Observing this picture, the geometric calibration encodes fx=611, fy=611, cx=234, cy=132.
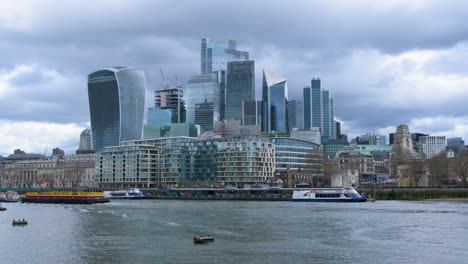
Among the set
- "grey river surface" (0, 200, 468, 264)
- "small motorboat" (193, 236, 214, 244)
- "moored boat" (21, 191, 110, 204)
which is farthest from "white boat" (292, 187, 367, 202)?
"small motorboat" (193, 236, 214, 244)

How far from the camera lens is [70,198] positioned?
185 m

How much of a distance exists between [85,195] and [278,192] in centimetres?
6122

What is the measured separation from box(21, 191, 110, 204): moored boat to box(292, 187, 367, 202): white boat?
58.3m

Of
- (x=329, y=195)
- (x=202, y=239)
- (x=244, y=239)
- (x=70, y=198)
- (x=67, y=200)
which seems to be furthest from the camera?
(x=70, y=198)

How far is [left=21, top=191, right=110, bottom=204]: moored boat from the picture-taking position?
180m

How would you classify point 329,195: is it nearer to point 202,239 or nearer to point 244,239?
point 244,239

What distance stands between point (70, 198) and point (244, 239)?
120683 mm

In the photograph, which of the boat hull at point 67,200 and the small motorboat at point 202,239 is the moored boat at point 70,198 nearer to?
the boat hull at point 67,200

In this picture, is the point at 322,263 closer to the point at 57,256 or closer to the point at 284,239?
the point at 284,239

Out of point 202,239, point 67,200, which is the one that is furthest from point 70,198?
point 202,239

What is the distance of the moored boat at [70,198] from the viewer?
179950 mm

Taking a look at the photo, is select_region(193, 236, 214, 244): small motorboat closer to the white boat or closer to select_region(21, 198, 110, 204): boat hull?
the white boat

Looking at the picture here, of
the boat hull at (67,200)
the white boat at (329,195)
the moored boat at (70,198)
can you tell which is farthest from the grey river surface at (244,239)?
the moored boat at (70,198)

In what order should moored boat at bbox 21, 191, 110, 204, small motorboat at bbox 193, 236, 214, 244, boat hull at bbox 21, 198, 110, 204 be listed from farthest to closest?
1. moored boat at bbox 21, 191, 110, 204
2. boat hull at bbox 21, 198, 110, 204
3. small motorboat at bbox 193, 236, 214, 244
